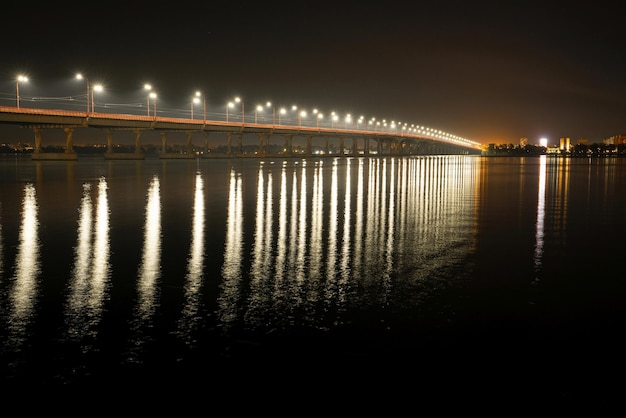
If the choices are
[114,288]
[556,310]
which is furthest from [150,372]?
[556,310]

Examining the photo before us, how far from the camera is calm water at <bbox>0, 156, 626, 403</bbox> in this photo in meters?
6.03

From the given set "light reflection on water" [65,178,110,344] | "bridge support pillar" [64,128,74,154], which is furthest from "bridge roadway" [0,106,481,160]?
"light reflection on water" [65,178,110,344]

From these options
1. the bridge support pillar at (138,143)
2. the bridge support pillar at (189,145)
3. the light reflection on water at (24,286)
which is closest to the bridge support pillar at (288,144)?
the bridge support pillar at (189,145)

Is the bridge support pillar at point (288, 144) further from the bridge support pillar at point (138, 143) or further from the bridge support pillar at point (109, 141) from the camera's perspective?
the bridge support pillar at point (109, 141)

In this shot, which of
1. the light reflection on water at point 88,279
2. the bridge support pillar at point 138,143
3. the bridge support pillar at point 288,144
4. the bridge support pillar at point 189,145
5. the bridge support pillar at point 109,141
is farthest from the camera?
the bridge support pillar at point 288,144

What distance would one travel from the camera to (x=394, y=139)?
649 feet

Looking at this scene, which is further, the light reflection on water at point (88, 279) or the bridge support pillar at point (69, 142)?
the bridge support pillar at point (69, 142)

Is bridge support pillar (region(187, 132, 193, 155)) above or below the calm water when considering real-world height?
above

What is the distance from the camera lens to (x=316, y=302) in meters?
8.42

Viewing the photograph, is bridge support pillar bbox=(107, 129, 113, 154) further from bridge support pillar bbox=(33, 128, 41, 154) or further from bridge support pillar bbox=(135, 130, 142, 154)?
bridge support pillar bbox=(33, 128, 41, 154)

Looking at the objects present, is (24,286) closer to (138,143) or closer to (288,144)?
(138,143)

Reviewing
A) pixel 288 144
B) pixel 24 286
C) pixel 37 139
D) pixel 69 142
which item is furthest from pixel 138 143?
pixel 24 286

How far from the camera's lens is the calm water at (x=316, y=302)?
19.8 ft

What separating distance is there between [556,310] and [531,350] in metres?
1.80
